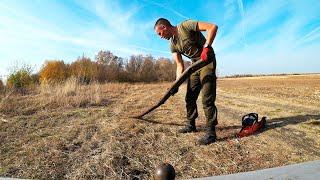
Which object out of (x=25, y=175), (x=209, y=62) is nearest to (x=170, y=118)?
(x=209, y=62)

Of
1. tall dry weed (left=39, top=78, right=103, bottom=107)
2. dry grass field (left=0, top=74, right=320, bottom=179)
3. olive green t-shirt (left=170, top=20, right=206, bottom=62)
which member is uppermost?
olive green t-shirt (left=170, top=20, right=206, bottom=62)

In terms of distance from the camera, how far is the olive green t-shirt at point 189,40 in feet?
18.0

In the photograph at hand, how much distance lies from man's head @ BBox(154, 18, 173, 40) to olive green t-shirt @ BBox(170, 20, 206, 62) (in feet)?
0.51

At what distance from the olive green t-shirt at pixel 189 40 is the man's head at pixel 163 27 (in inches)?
6.1

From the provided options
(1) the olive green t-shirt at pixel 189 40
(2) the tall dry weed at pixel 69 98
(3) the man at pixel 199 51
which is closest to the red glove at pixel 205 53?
(3) the man at pixel 199 51

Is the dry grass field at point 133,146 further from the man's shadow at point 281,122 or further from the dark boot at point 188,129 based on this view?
the dark boot at point 188,129

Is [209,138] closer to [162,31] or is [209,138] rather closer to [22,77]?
[162,31]

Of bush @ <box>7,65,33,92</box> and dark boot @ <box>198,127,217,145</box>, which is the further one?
bush @ <box>7,65,33,92</box>

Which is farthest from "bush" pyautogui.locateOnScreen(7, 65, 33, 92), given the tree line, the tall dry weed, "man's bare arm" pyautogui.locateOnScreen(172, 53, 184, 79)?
the tree line

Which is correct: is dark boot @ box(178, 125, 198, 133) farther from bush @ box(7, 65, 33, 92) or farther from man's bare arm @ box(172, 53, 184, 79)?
bush @ box(7, 65, 33, 92)

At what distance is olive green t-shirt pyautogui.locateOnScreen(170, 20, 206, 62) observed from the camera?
5.50 m

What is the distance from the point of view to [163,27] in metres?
5.57

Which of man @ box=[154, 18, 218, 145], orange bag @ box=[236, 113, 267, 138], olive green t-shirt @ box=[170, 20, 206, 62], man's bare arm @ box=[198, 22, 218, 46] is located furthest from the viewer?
orange bag @ box=[236, 113, 267, 138]

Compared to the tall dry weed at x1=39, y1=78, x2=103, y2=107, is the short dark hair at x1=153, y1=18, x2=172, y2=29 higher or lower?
higher
